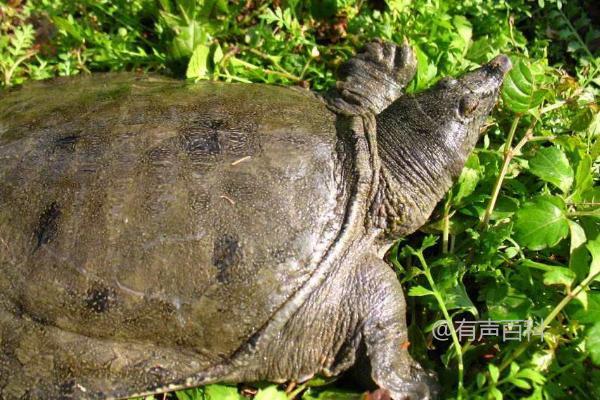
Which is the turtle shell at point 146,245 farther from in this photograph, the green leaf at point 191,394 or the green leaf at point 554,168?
the green leaf at point 554,168

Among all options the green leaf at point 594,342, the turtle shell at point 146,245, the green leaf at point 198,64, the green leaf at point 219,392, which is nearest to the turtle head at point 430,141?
the turtle shell at point 146,245

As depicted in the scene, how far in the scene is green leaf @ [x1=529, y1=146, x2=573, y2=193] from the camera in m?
2.88

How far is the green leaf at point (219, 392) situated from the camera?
2.69 metres

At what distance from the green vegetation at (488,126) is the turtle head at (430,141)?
0.45 feet

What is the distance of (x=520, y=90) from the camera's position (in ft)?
9.59

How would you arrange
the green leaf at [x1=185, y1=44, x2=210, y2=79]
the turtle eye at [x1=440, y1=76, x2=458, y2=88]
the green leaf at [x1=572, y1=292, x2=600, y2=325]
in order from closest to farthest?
1. the green leaf at [x1=572, y1=292, x2=600, y2=325]
2. the turtle eye at [x1=440, y1=76, x2=458, y2=88]
3. the green leaf at [x1=185, y1=44, x2=210, y2=79]

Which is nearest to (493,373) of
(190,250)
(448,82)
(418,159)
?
(418,159)

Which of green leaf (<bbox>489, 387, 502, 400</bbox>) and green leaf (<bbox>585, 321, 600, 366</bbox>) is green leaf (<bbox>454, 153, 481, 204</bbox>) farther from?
green leaf (<bbox>489, 387, 502, 400</bbox>)

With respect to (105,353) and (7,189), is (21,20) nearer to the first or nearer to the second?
(7,189)

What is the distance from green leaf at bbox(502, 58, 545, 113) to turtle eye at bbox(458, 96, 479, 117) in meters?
0.18

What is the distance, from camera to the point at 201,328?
2445mm

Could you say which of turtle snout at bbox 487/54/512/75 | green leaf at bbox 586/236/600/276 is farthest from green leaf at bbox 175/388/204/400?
turtle snout at bbox 487/54/512/75

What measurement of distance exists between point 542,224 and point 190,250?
1.62 m

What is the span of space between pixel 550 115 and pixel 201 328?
2.33 m
